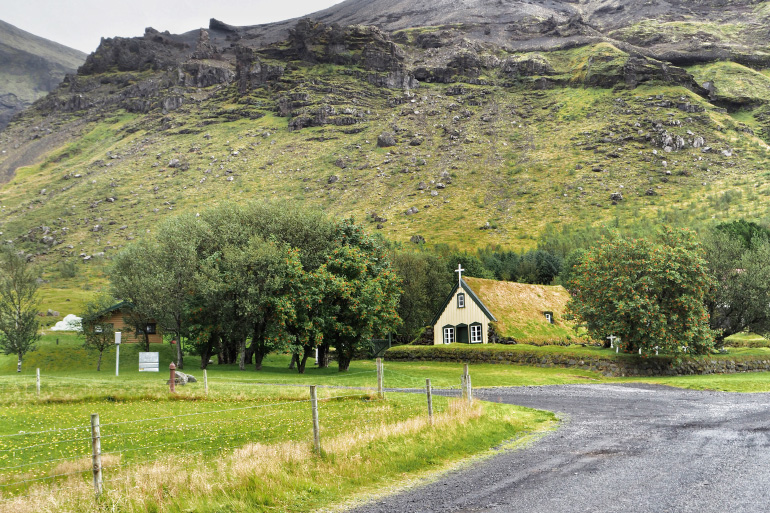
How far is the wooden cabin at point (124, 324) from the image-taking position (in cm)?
5550

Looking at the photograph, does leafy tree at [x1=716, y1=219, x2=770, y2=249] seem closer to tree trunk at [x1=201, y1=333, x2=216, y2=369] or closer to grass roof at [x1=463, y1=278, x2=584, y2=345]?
grass roof at [x1=463, y1=278, x2=584, y2=345]

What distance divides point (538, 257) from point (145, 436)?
88181 mm

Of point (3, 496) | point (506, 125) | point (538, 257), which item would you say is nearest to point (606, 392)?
point (3, 496)

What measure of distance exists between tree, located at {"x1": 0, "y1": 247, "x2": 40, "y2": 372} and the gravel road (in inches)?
1870

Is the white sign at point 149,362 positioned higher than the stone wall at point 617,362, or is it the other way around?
the white sign at point 149,362

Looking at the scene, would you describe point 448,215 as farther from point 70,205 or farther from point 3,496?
point 3,496

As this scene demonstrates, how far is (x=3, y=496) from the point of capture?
1047cm

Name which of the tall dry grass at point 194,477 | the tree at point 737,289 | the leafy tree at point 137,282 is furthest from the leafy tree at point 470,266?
the tall dry grass at point 194,477

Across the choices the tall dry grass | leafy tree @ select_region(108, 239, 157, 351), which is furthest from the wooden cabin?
the tall dry grass

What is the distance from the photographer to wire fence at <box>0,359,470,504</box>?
38.2ft

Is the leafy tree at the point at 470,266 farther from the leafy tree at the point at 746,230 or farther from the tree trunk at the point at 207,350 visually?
the tree trunk at the point at 207,350

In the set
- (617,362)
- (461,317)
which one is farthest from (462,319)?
(617,362)

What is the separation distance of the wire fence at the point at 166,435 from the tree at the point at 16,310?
105ft

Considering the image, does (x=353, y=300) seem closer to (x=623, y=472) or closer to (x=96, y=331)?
(x=96, y=331)
